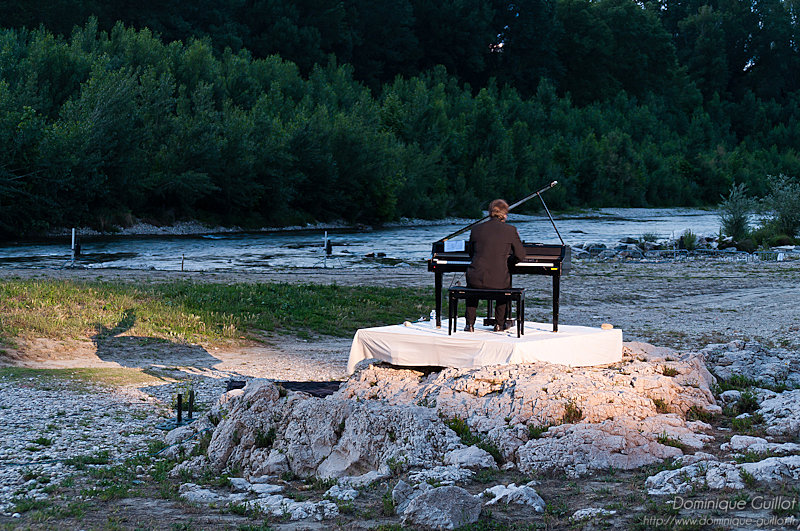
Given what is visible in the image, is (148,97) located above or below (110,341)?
above

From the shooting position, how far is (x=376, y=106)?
81.0 m

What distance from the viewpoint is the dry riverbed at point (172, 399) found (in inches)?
266

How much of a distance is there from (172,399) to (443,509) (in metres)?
6.10

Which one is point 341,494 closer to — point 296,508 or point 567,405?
point 296,508

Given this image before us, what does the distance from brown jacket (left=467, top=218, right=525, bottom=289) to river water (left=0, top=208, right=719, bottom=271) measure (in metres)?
22.2

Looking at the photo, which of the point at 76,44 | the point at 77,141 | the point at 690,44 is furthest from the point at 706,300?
the point at 690,44

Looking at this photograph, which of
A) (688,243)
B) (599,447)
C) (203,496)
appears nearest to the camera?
(203,496)

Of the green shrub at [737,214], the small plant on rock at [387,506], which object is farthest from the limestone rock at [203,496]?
the green shrub at [737,214]

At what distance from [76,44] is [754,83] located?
137 meters

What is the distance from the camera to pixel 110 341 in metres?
15.6

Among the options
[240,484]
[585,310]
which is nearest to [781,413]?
[240,484]

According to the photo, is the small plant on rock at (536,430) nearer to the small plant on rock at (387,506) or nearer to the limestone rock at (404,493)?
the limestone rock at (404,493)

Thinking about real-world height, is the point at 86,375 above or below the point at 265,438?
below

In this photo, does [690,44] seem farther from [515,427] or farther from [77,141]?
[515,427]
